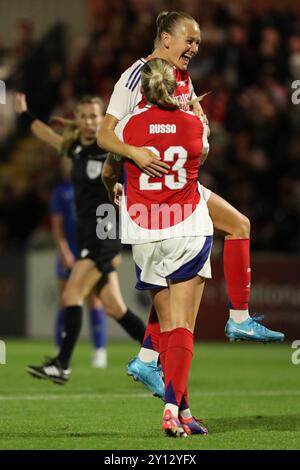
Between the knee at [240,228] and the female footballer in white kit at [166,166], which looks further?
the knee at [240,228]

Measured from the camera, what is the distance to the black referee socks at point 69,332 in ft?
31.2

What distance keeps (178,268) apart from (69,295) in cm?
364

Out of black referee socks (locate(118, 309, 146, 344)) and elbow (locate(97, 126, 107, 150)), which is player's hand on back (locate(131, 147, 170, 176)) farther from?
black referee socks (locate(118, 309, 146, 344))

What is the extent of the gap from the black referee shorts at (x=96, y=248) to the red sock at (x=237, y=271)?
3.08 meters

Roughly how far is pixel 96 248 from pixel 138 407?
6.85 feet

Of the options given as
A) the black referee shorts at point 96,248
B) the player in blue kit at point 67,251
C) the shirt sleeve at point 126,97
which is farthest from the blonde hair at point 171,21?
the player in blue kit at point 67,251

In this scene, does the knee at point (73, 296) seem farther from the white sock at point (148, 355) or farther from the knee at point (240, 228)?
the knee at point (240, 228)

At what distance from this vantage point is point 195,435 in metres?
6.52

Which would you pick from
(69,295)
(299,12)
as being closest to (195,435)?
(69,295)

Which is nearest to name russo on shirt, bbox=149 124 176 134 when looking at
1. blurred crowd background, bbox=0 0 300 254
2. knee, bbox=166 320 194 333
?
knee, bbox=166 320 194 333

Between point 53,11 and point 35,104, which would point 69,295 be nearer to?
point 35,104

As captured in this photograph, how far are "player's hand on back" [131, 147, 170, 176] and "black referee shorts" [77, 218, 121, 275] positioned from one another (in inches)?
148

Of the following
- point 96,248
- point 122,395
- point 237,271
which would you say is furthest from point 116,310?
point 237,271

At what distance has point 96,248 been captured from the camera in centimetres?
997
